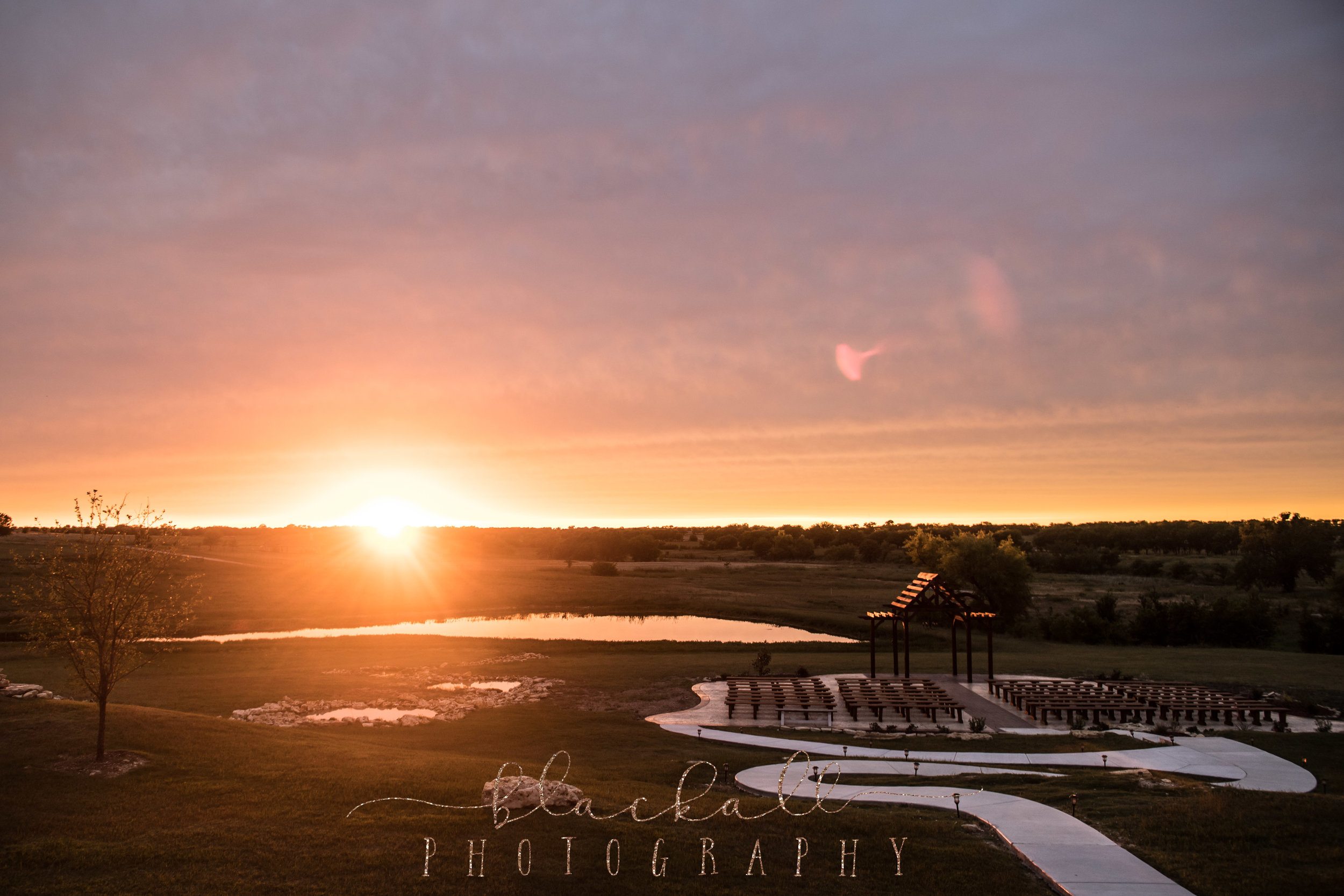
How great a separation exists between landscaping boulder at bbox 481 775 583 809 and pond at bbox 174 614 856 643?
3656 cm

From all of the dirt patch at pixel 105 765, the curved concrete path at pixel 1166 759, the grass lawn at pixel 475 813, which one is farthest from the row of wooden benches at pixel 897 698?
the dirt patch at pixel 105 765

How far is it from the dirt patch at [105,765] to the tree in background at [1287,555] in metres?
97.9

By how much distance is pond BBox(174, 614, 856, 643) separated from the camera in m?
58.2

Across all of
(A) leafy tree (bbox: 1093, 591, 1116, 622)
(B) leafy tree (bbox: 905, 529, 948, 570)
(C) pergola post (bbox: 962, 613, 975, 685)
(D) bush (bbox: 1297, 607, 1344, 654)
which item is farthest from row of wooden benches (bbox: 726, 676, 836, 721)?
(B) leafy tree (bbox: 905, 529, 948, 570)

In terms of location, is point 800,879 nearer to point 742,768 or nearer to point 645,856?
point 645,856

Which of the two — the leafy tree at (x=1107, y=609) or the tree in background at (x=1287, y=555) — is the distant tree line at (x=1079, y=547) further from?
Result: the leafy tree at (x=1107, y=609)

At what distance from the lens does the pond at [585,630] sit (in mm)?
58219

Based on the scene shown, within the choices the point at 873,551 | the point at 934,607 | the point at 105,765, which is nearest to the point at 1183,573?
the point at 873,551

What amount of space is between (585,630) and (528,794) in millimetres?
50369

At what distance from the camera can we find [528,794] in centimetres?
1458

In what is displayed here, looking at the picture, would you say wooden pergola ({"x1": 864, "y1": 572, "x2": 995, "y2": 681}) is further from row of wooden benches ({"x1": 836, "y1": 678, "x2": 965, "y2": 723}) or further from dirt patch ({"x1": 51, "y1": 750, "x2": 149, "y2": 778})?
dirt patch ({"x1": 51, "y1": 750, "x2": 149, "y2": 778})

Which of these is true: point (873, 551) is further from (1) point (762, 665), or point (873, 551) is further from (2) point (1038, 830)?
(2) point (1038, 830)

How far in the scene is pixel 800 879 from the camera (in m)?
12.0

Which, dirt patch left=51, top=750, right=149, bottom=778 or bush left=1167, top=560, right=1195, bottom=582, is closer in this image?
dirt patch left=51, top=750, right=149, bottom=778
